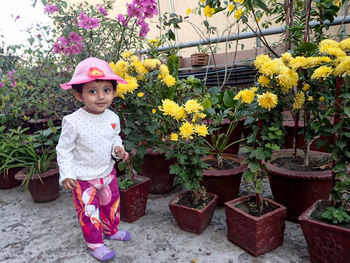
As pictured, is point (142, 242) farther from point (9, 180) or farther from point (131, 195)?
point (9, 180)

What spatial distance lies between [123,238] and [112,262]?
8.2 inches

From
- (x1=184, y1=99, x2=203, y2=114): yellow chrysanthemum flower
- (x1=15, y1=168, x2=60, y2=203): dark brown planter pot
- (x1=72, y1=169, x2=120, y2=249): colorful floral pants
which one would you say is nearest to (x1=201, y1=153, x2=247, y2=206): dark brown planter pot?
(x1=184, y1=99, x2=203, y2=114): yellow chrysanthemum flower

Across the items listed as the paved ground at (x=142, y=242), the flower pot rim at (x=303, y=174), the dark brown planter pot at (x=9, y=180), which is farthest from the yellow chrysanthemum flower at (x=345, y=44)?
the dark brown planter pot at (x=9, y=180)

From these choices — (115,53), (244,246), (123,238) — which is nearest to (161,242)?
(123,238)

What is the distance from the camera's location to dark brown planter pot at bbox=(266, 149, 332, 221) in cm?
175

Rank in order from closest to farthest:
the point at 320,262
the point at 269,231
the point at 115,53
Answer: the point at 320,262
the point at 269,231
the point at 115,53

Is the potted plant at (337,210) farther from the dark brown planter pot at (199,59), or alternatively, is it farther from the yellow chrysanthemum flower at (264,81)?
the dark brown planter pot at (199,59)

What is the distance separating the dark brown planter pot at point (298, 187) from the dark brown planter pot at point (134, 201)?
3.07 feet

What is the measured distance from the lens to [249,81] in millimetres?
3752

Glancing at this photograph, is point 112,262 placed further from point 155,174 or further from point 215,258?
point 155,174

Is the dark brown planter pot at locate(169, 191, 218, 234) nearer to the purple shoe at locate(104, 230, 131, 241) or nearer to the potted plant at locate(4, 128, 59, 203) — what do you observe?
the purple shoe at locate(104, 230, 131, 241)

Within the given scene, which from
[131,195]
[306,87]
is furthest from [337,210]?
[131,195]

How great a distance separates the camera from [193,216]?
1.82 meters

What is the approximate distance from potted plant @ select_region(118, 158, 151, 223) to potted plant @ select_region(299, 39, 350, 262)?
3.72ft
